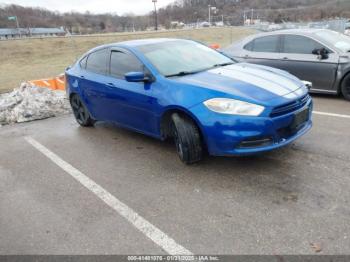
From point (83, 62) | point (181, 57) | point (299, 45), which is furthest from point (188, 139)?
point (299, 45)

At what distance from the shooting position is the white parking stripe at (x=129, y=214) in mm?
2762

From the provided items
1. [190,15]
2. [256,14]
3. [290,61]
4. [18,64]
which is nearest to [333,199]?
[290,61]

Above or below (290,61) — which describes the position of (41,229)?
below

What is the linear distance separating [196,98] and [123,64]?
1.64 m

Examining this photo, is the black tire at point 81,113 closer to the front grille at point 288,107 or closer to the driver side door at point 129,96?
the driver side door at point 129,96

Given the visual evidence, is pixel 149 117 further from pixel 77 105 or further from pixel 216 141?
pixel 77 105

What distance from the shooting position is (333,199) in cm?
320

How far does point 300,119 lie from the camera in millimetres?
3871

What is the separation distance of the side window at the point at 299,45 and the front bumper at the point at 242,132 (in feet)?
12.3

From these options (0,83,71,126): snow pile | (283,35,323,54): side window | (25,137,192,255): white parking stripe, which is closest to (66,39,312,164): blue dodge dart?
(25,137,192,255): white parking stripe

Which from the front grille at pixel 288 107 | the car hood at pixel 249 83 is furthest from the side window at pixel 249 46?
the front grille at pixel 288 107

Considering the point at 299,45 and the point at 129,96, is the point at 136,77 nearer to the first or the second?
the point at 129,96

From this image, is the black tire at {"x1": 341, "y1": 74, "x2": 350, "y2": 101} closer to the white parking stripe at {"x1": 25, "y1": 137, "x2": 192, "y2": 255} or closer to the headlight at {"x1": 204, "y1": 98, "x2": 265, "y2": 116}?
the headlight at {"x1": 204, "y1": 98, "x2": 265, "y2": 116}

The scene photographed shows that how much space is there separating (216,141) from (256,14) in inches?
1660
